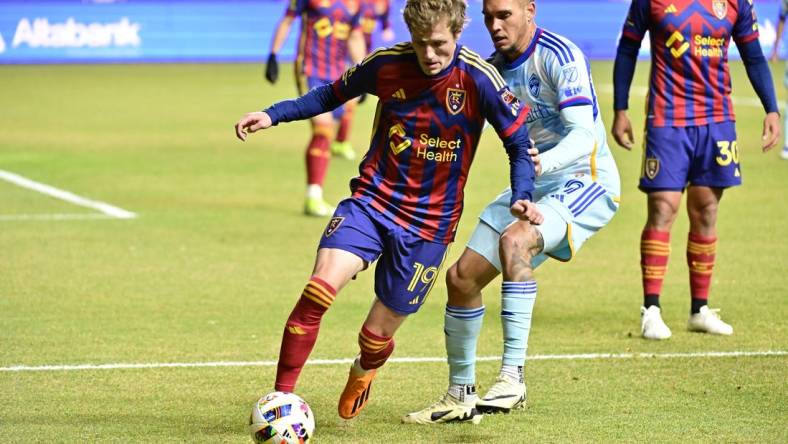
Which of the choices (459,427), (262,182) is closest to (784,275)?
(459,427)

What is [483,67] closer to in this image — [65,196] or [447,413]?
[447,413]

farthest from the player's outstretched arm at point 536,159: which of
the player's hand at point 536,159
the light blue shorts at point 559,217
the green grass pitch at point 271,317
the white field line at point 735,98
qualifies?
the white field line at point 735,98

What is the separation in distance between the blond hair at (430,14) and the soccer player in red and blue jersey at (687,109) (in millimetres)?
2649

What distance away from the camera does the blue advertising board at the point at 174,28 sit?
30.2 m

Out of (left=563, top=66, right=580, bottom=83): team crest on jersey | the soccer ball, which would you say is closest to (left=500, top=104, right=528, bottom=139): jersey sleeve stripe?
(left=563, top=66, right=580, bottom=83): team crest on jersey

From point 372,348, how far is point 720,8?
3.37 meters

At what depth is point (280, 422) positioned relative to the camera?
5574 mm

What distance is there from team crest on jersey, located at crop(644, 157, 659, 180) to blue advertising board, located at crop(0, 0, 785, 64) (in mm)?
21593

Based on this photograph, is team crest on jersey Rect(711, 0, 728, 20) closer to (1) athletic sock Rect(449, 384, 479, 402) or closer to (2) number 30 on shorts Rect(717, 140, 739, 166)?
(2) number 30 on shorts Rect(717, 140, 739, 166)

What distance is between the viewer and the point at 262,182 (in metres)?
15.3

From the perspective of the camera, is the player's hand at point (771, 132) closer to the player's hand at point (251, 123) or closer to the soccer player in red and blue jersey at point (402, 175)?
the soccer player in red and blue jersey at point (402, 175)

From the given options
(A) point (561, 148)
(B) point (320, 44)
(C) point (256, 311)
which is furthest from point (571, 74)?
(B) point (320, 44)

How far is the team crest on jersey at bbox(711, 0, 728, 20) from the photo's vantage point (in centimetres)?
816

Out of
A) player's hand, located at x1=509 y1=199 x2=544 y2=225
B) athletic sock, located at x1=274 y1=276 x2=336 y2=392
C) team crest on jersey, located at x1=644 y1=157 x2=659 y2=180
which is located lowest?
athletic sock, located at x1=274 y1=276 x2=336 y2=392
